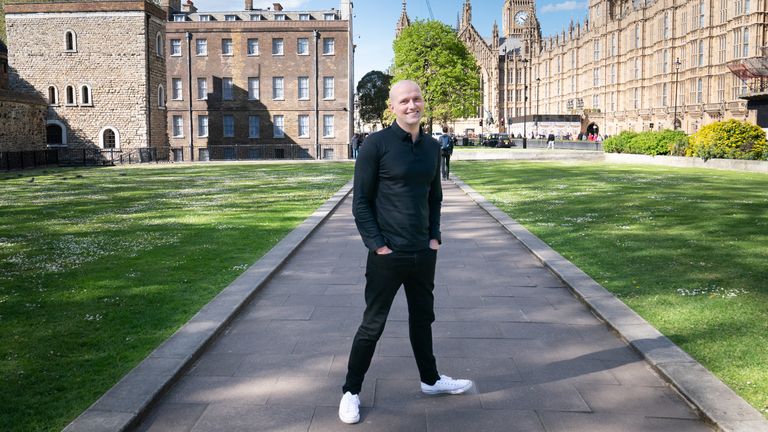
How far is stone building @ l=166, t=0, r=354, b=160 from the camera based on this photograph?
48.4 metres

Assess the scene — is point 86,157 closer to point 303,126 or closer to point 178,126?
point 178,126

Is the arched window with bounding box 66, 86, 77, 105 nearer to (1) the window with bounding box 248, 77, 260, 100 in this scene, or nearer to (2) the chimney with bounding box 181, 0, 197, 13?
(1) the window with bounding box 248, 77, 260, 100

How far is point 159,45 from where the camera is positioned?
47688 mm

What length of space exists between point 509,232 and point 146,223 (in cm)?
716

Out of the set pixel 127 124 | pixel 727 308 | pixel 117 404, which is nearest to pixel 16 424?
pixel 117 404

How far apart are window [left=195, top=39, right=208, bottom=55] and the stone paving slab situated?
44.8 meters

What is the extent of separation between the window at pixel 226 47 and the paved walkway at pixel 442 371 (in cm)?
4429

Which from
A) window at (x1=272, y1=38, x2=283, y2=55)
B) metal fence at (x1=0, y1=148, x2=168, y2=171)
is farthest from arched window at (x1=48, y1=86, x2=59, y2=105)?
window at (x1=272, y1=38, x2=283, y2=55)

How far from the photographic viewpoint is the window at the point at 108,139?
46.2 meters

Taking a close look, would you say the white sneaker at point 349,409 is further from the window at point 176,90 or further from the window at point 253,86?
the window at point 176,90

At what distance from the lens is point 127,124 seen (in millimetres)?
46094

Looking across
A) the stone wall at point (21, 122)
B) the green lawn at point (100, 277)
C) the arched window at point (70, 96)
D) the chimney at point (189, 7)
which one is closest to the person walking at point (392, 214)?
the green lawn at point (100, 277)

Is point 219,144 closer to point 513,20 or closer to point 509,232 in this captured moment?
point 509,232

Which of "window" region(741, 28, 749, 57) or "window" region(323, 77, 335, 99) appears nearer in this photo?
"window" region(323, 77, 335, 99)
